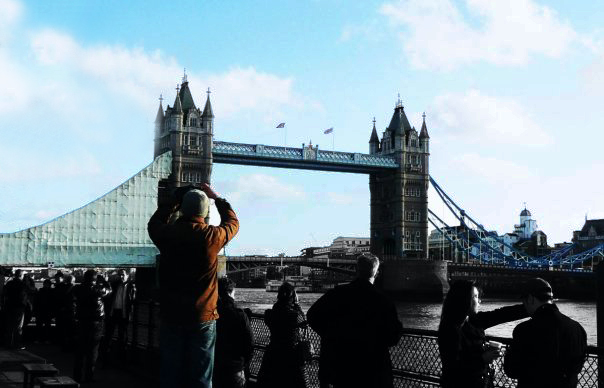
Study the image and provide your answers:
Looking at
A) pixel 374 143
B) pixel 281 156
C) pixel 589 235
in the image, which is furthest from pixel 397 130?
pixel 589 235

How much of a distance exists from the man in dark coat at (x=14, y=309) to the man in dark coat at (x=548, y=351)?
864cm

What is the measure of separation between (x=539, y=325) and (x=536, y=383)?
31 cm

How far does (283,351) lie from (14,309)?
22.0ft

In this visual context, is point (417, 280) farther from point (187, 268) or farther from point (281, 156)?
point (187, 268)

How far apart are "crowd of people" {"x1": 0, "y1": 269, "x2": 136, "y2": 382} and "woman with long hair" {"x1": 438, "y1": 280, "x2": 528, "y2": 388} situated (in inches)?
187

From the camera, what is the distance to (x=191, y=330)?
14.8 ft

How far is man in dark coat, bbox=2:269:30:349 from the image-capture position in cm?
1092

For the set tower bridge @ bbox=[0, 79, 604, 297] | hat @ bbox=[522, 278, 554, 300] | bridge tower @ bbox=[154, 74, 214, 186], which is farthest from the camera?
bridge tower @ bbox=[154, 74, 214, 186]

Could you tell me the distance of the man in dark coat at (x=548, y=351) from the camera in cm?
399

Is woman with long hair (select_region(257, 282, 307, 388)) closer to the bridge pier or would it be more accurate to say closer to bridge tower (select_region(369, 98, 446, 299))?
the bridge pier

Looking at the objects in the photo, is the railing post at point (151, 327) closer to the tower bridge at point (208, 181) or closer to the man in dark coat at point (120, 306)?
the man in dark coat at point (120, 306)

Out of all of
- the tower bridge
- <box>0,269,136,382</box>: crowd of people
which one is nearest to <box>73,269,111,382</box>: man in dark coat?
Result: <box>0,269,136,382</box>: crowd of people

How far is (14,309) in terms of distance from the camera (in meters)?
10.9

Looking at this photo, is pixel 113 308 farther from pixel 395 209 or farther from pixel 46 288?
pixel 395 209
